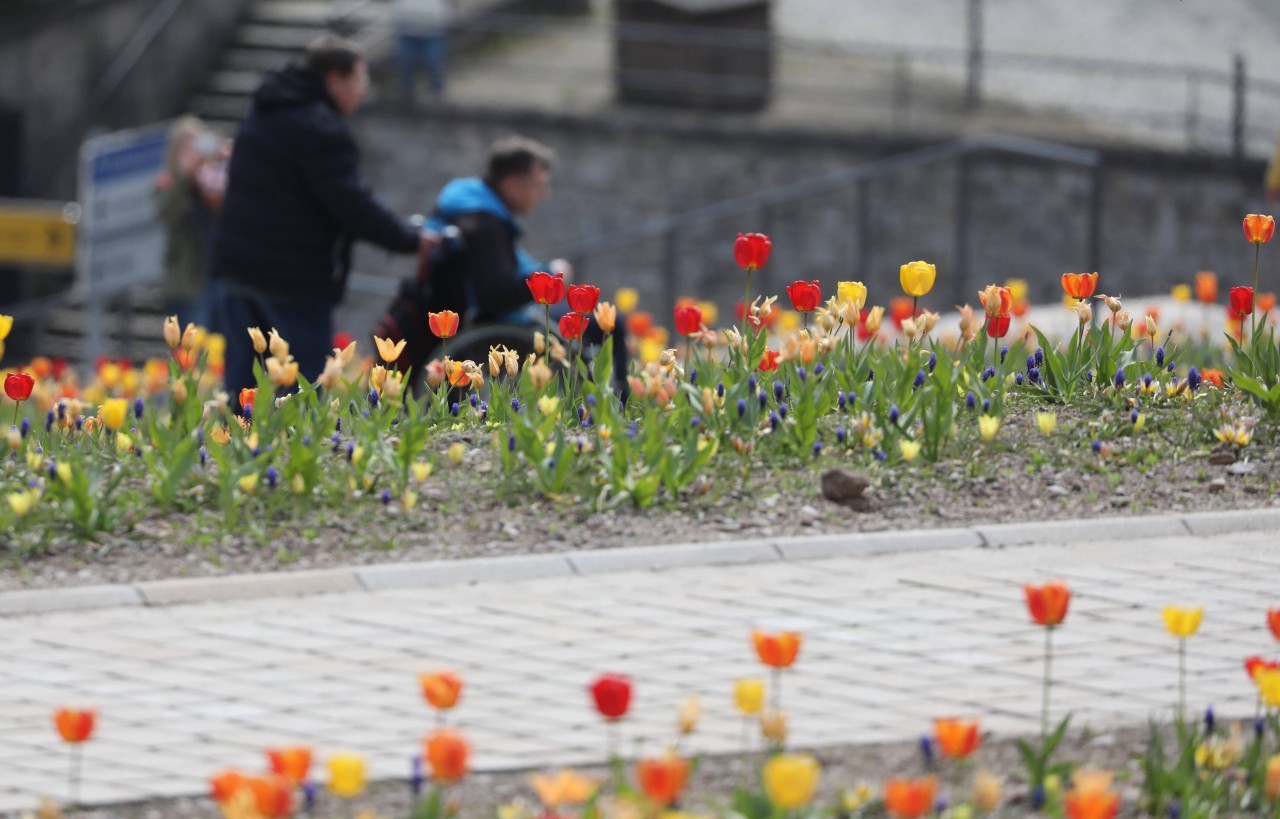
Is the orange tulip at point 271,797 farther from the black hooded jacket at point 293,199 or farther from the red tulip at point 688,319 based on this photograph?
the black hooded jacket at point 293,199

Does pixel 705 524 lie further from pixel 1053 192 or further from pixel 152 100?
pixel 152 100

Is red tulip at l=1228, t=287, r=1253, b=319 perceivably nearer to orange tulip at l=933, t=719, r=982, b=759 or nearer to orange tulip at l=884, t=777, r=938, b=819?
orange tulip at l=933, t=719, r=982, b=759

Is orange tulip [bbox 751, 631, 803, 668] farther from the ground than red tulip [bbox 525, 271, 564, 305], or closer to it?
closer to it

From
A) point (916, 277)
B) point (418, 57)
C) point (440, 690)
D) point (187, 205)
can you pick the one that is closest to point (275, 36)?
point (418, 57)

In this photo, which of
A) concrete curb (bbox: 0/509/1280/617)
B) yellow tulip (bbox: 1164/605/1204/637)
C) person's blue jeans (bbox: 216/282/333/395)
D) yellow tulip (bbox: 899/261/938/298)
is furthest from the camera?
person's blue jeans (bbox: 216/282/333/395)

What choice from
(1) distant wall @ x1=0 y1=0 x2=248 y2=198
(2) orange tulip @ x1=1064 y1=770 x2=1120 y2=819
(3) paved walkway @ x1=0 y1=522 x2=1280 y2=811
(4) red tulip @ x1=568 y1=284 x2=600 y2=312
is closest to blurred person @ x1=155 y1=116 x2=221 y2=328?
(4) red tulip @ x1=568 y1=284 x2=600 y2=312

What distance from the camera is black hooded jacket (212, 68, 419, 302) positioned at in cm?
933

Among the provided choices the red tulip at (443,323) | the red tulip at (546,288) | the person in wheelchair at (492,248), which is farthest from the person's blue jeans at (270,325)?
the red tulip at (546,288)

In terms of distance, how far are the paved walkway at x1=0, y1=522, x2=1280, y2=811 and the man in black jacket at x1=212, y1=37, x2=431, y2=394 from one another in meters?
3.69

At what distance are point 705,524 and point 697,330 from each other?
2.39 feet

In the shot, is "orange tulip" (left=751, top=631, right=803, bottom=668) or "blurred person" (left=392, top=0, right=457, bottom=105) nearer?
"orange tulip" (left=751, top=631, right=803, bottom=668)

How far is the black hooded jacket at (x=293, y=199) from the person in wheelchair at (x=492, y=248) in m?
0.37

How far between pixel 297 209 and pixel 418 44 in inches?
448

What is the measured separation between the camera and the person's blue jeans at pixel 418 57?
800 inches
